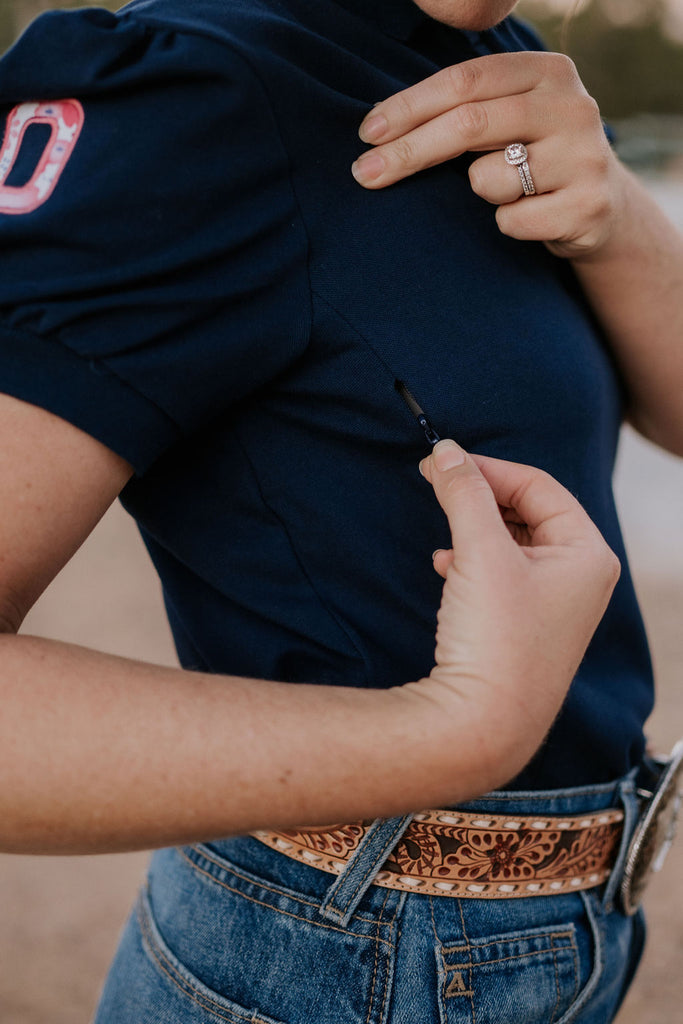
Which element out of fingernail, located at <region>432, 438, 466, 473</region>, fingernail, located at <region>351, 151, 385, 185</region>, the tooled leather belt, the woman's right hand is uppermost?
fingernail, located at <region>351, 151, 385, 185</region>

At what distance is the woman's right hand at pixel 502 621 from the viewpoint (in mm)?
549

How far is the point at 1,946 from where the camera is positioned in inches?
86.3

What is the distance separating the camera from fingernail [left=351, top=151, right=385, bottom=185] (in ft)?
2.17

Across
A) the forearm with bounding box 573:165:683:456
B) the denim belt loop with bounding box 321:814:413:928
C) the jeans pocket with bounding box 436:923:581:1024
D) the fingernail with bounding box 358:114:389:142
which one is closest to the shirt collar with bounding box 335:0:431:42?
the fingernail with bounding box 358:114:389:142

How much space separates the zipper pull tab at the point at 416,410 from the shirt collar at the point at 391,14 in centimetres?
31

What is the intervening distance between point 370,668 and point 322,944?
0.23 meters

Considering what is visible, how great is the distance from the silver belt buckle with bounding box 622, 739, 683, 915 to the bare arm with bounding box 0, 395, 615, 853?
0.38m

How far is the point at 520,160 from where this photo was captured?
2.41 ft

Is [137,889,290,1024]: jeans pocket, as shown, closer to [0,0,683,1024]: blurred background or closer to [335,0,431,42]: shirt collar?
[335,0,431,42]: shirt collar

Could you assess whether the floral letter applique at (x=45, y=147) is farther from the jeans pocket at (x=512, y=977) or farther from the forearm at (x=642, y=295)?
the jeans pocket at (x=512, y=977)

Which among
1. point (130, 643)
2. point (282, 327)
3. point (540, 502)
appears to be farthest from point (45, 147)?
point (130, 643)

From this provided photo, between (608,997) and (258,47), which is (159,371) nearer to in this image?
(258,47)

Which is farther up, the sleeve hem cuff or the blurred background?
the sleeve hem cuff

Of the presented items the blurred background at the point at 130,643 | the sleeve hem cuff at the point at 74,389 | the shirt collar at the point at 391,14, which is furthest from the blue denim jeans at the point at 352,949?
the blurred background at the point at 130,643
